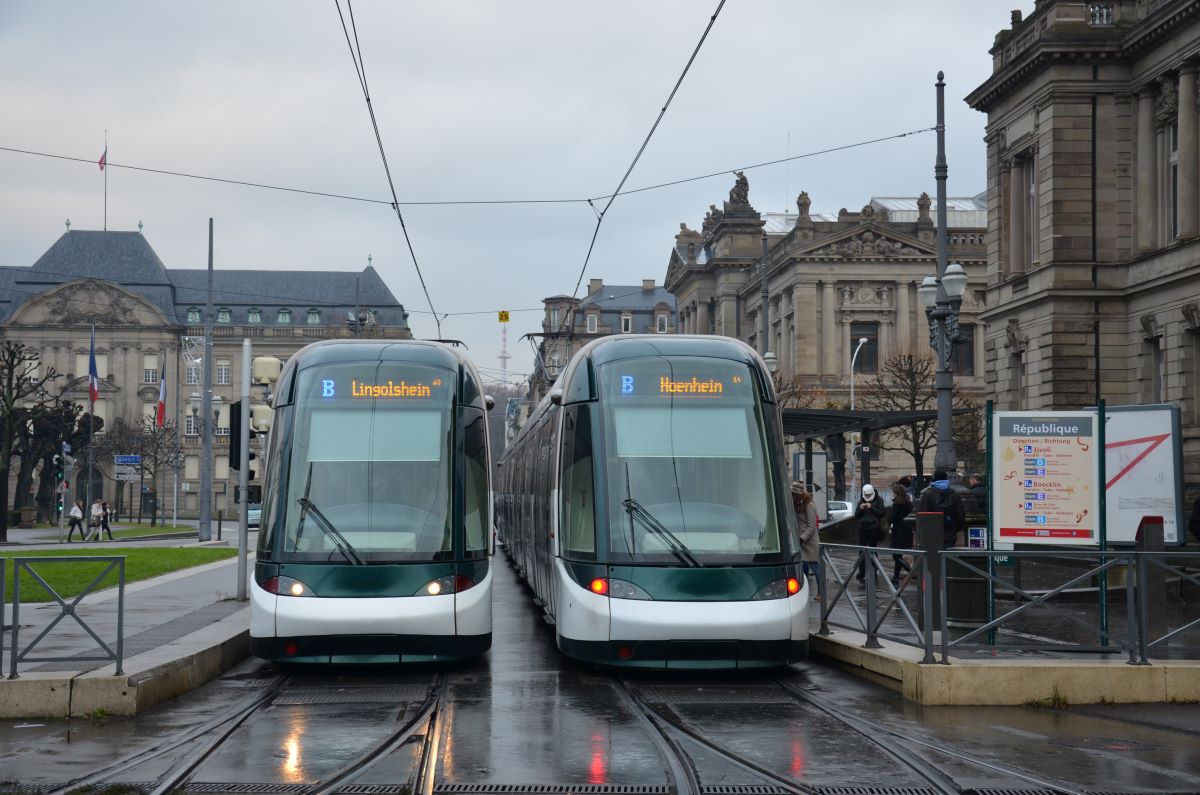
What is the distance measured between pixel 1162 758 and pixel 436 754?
477 cm

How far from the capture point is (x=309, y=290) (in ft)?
419

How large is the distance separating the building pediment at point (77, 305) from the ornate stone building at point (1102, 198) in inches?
3466

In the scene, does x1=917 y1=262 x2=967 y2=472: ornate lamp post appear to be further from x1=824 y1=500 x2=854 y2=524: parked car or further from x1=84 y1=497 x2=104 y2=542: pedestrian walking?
x1=84 y1=497 x2=104 y2=542: pedestrian walking

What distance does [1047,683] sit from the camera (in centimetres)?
1253

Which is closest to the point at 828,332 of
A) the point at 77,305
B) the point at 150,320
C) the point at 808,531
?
the point at 150,320

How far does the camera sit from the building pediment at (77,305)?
116 meters

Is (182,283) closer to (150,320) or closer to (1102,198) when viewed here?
(150,320)

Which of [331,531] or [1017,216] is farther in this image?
[1017,216]

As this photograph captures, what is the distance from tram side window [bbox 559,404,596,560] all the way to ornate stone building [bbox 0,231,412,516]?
326ft

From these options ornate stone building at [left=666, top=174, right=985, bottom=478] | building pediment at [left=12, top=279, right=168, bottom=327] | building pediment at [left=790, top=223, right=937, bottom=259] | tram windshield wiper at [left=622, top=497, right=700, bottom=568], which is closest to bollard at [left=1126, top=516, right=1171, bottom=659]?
tram windshield wiper at [left=622, top=497, right=700, bottom=568]

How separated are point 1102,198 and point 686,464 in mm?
30841

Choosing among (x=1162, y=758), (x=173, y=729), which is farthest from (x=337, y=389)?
(x=1162, y=758)

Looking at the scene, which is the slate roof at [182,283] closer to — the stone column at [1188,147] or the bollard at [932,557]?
the stone column at [1188,147]

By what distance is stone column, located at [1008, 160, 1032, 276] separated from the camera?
4503 centimetres
